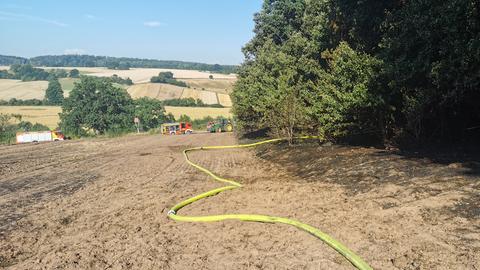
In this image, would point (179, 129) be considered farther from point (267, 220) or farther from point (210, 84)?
point (210, 84)

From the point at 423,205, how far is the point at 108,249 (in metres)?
6.26

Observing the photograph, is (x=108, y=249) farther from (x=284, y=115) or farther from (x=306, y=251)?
(x=284, y=115)

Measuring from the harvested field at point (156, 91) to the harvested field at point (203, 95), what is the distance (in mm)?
2161

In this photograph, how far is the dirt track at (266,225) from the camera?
650 centimetres

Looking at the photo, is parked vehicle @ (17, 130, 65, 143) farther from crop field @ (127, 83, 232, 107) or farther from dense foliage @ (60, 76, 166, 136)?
crop field @ (127, 83, 232, 107)

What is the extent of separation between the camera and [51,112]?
10288 cm

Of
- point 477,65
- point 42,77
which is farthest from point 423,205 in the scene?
point 42,77

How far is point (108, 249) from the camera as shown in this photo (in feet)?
24.5

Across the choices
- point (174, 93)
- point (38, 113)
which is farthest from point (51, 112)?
point (174, 93)

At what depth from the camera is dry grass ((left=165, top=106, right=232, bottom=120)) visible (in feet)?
306

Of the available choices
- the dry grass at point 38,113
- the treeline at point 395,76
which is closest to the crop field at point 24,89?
the dry grass at point 38,113

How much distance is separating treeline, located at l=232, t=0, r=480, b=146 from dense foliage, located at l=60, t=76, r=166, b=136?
67161 mm

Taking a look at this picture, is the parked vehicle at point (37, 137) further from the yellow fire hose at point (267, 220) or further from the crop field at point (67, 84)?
the crop field at point (67, 84)

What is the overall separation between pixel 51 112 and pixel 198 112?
39306mm
